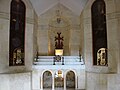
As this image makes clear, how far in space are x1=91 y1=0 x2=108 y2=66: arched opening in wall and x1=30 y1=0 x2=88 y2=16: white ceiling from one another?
59.5 inches

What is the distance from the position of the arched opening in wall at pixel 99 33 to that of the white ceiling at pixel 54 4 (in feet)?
4.96

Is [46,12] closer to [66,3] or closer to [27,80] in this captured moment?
[66,3]

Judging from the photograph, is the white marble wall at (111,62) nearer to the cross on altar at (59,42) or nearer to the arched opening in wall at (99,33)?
the arched opening in wall at (99,33)

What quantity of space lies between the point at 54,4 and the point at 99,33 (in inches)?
210

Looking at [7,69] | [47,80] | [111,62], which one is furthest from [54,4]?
[111,62]

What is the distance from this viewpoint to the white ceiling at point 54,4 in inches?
551

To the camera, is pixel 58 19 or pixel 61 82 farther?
pixel 58 19

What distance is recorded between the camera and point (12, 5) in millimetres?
12188

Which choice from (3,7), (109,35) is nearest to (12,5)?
(3,7)

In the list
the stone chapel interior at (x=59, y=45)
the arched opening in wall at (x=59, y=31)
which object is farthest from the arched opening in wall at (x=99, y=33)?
the arched opening in wall at (x=59, y=31)

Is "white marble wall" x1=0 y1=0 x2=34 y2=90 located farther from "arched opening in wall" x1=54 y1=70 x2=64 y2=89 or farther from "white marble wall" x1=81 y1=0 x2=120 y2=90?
"white marble wall" x1=81 y1=0 x2=120 y2=90

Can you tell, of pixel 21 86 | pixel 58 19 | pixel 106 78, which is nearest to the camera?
pixel 106 78

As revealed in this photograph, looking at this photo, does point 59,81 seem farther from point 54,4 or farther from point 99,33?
point 54,4

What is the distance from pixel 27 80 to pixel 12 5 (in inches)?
198
